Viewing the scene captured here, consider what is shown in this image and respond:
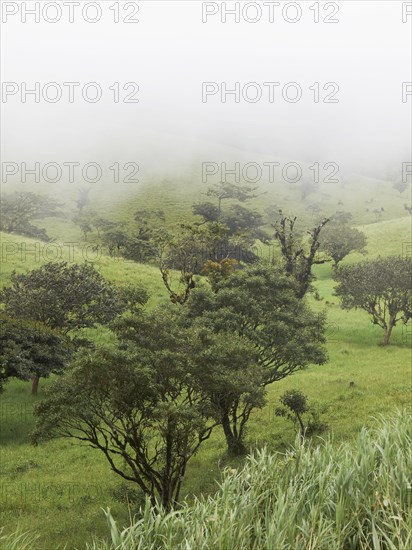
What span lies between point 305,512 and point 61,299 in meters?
31.6

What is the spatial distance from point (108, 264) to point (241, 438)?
147 feet

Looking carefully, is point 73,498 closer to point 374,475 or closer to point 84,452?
point 84,452

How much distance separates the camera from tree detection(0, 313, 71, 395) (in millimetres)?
29891

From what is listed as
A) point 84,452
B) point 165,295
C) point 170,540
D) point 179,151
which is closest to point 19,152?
point 179,151

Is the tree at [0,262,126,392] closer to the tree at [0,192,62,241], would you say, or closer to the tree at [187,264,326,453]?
the tree at [187,264,326,453]

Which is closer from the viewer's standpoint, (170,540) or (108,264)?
(170,540)

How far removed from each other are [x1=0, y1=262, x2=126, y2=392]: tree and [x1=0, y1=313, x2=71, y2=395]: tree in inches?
108

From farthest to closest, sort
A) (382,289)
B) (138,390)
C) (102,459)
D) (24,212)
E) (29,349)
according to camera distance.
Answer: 1. (24,212)
2. (382,289)
3. (29,349)
4. (102,459)
5. (138,390)

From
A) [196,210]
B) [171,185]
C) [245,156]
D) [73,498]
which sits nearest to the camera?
[73,498]

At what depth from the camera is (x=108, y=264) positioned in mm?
66125

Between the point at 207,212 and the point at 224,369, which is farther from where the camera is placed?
the point at 207,212

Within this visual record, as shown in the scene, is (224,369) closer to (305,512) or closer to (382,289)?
(305,512)

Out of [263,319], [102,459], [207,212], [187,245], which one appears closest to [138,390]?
[263,319]

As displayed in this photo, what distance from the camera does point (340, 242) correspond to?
2958 inches
